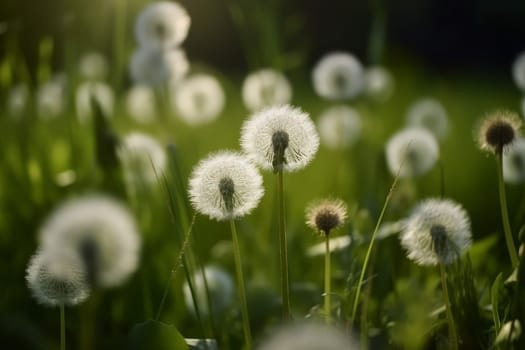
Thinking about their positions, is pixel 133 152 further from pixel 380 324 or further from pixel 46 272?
pixel 46 272

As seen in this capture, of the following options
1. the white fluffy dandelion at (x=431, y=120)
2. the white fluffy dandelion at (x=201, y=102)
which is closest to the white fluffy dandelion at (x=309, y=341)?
the white fluffy dandelion at (x=201, y=102)

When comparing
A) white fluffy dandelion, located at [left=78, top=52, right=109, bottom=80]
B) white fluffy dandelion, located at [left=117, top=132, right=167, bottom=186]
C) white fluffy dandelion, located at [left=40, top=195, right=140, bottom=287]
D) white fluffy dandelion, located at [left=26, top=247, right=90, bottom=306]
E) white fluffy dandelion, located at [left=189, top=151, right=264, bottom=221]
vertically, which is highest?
white fluffy dandelion, located at [left=78, top=52, right=109, bottom=80]

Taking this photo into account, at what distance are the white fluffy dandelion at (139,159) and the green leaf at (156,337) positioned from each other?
74 cm

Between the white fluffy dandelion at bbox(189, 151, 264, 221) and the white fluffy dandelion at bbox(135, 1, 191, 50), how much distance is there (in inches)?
22.7

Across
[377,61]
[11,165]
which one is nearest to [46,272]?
[11,165]

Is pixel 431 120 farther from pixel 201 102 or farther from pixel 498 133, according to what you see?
pixel 498 133

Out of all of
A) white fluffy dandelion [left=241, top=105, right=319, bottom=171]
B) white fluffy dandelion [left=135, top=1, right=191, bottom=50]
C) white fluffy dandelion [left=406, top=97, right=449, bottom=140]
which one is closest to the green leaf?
white fluffy dandelion [left=241, top=105, right=319, bottom=171]

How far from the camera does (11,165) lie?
1741 mm

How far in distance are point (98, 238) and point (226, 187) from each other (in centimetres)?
28

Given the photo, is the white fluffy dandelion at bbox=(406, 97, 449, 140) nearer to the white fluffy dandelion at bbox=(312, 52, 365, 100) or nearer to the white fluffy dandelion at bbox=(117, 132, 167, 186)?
the white fluffy dandelion at bbox=(312, 52, 365, 100)

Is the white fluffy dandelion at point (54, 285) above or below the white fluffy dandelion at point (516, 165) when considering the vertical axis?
below

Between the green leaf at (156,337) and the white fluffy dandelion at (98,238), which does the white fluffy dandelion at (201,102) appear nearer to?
the green leaf at (156,337)

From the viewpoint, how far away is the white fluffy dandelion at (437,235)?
0.85m

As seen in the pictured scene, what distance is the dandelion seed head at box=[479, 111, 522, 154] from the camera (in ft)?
3.06
